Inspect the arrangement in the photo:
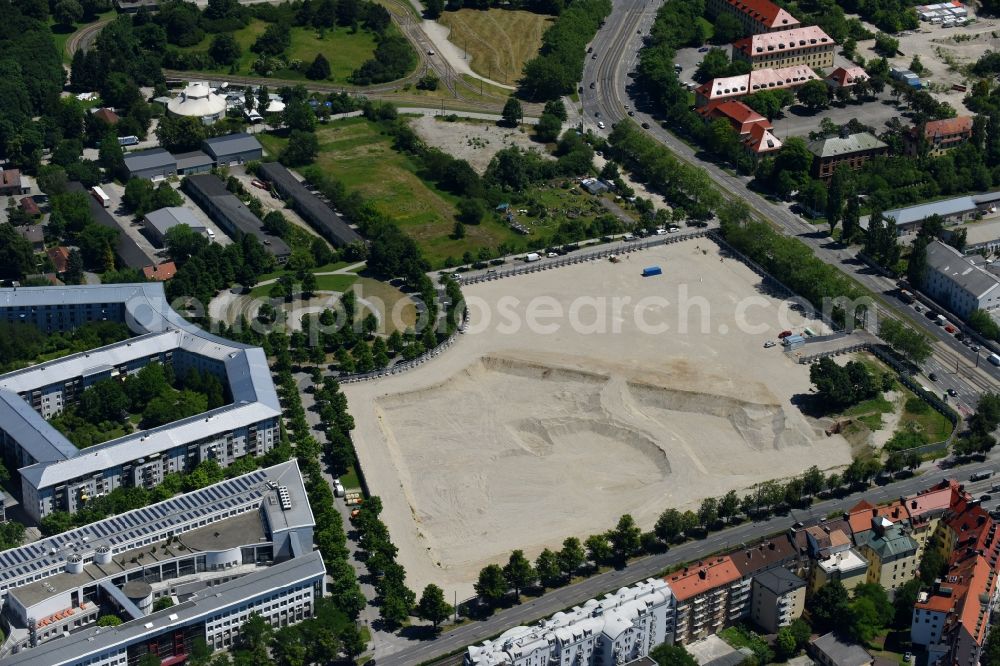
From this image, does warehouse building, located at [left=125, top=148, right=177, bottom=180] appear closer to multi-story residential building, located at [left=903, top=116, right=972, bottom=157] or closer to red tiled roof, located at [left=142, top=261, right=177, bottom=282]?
red tiled roof, located at [left=142, top=261, right=177, bottom=282]

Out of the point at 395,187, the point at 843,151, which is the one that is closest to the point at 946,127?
the point at 843,151

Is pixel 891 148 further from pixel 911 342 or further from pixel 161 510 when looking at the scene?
pixel 161 510

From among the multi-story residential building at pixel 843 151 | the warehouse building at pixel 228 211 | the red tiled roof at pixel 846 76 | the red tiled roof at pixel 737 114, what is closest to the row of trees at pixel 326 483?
the warehouse building at pixel 228 211

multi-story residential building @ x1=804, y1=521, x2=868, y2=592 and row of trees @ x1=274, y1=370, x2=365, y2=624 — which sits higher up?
multi-story residential building @ x1=804, y1=521, x2=868, y2=592

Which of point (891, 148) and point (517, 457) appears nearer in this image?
point (517, 457)

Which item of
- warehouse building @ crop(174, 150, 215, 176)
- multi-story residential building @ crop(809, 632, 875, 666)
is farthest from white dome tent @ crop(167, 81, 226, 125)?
multi-story residential building @ crop(809, 632, 875, 666)

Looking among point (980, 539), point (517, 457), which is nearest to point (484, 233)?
point (517, 457)

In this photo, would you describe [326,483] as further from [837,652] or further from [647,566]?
[837,652]
